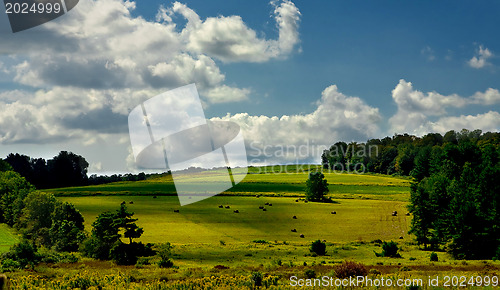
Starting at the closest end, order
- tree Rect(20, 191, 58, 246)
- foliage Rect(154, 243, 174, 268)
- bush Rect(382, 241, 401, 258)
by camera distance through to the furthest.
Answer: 1. foliage Rect(154, 243, 174, 268)
2. bush Rect(382, 241, 401, 258)
3. tree Rect(20, 191, 58, 246)

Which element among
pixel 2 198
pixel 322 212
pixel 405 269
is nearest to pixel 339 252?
pixel 405 269

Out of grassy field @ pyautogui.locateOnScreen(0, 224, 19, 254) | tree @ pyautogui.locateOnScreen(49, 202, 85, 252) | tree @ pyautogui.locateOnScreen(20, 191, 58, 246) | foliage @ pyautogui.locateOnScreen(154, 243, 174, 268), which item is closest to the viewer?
foliage @ pyautogui.locateOnScreen(154, 243, 174, 268)

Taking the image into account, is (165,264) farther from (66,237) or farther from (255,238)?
(255,238)

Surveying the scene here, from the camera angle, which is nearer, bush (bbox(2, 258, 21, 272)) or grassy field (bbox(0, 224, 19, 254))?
bush (bbox(2, 258, 21, 272))

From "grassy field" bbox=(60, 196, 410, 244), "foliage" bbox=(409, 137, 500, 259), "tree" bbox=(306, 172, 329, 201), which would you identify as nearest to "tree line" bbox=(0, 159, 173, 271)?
"grassy field" bbox=(60, 196, 410, 244)

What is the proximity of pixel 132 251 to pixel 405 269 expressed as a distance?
3074cm

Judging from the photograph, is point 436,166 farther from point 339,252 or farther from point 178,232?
point 178,232

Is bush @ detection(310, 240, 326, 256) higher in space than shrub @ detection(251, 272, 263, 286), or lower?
lower

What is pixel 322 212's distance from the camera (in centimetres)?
9212

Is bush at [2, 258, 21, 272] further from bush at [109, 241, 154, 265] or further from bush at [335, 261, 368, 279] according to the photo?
bush at [335, 261, 368, 279]

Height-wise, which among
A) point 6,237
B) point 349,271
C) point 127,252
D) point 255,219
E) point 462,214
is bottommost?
point 6,237

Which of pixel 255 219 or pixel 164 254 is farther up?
pixel 255 219

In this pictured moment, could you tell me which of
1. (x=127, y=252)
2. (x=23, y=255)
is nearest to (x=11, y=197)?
(x=23, y=255)

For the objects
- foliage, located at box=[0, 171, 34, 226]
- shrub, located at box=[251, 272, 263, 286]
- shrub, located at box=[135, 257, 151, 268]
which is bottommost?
shrub, located at box=[135, 257, 151, 268]
